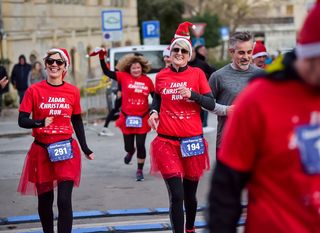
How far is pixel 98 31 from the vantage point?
4328 cm

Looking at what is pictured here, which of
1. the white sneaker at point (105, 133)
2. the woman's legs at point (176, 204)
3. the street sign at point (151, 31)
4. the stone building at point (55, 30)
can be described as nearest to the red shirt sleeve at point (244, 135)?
the woman's legs at point (176, 204)

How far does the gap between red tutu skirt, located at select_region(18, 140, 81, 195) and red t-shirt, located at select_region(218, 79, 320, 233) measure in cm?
377

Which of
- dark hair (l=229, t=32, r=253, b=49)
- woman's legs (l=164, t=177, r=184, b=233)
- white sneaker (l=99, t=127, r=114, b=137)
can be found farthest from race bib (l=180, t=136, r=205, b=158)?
white sneaker (l=99, t=127, r=114, b=137)

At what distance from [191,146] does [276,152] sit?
13.4 ft

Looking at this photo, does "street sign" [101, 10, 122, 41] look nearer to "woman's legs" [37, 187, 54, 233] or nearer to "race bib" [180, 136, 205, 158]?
"race bib" [180, 136, 205, 158]

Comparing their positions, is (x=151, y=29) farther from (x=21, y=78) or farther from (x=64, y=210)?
(x=64, y=210)

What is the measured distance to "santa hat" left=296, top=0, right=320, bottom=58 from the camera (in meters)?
3.29

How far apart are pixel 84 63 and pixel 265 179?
36.6m

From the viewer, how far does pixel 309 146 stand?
349 cm

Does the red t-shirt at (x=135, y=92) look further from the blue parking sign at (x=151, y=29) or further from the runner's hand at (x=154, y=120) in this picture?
the blue parking sign at (x=151, y=29)

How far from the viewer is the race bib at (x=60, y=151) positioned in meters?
7.18

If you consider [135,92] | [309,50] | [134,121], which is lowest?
[134,121]

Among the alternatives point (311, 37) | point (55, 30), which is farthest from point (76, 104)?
point (55, 30)

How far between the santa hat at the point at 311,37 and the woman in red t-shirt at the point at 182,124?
4.08 m
